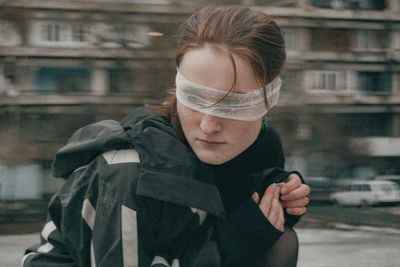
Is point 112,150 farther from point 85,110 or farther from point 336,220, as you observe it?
point 85,110

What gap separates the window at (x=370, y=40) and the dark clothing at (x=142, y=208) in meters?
25.7

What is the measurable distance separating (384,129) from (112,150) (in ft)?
110

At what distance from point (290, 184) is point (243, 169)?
11cm

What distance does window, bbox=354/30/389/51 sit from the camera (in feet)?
89.4

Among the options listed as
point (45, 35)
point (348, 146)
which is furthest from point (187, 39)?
point (45, 35)

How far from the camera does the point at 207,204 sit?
139cm

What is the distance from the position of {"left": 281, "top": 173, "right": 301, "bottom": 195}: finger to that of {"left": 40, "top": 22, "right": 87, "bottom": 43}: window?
558 inches

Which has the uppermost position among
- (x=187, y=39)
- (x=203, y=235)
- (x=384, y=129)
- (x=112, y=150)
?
(x=187, y=39)

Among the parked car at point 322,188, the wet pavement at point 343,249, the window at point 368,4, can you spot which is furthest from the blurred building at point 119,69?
the window at point 368,4

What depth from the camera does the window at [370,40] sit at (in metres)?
27.3

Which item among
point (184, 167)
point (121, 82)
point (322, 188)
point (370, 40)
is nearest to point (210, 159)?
point (184, 167)

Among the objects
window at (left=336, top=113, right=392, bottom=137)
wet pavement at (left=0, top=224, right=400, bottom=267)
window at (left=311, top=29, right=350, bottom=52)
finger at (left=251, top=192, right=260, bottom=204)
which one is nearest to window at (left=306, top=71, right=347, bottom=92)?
window at (left=311, top=29, right=350, bottom=52)

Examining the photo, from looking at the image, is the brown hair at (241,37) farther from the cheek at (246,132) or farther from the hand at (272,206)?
the hand at (272,206)

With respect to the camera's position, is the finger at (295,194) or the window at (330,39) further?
the window at (330,39)
